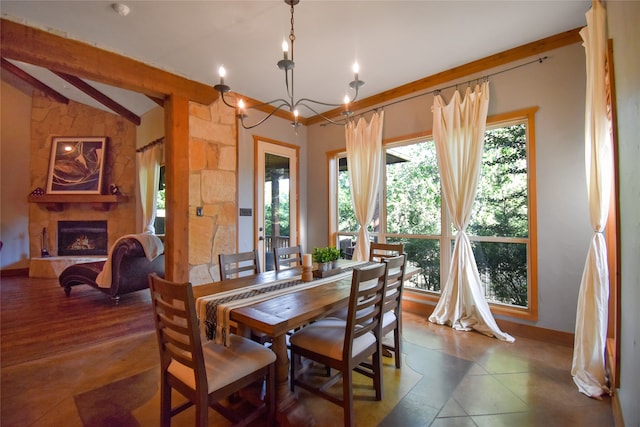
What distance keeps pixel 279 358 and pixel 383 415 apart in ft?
2.40

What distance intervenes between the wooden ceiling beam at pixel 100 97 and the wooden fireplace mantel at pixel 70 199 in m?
1.65

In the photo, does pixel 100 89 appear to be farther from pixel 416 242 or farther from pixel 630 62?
pixel 630 62

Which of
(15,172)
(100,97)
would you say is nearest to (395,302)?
(100,97)

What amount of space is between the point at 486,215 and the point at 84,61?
4173 mm

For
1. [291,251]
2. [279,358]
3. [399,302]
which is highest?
[291,251]

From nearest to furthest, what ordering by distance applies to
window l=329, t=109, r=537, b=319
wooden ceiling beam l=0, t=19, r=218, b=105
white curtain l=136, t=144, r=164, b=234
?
wooden ceiling beam l=0, t=19, r=218, b=105 → window l=329, t=109, r=537, b=319 → white curtain l=136, t=144, r=164, b=234

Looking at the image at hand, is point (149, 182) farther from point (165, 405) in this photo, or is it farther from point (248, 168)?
point (165, 405)

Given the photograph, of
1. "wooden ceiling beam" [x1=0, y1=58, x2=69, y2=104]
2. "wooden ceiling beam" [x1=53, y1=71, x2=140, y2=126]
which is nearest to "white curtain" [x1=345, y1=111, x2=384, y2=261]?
"wooden ceiling beam" [x1=53, y1=71, x2=140, y2=126]

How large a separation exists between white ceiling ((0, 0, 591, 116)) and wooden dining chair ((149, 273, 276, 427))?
214 centimetres

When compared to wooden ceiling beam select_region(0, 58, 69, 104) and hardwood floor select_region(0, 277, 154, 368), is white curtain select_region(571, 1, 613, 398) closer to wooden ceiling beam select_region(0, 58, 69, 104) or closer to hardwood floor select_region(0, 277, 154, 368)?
hardwood floor select_region(0, 277, 154, 368)

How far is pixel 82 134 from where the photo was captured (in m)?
6.30

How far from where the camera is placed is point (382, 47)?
2754 millimetres

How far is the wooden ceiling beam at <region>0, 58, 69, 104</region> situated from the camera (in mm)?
5145

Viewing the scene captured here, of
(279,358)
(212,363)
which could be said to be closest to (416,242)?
(279,358)
